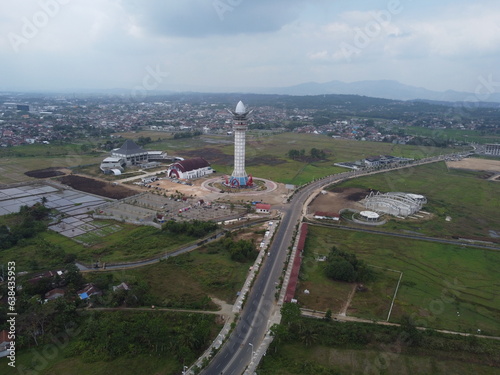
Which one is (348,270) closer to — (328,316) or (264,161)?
(328,316)

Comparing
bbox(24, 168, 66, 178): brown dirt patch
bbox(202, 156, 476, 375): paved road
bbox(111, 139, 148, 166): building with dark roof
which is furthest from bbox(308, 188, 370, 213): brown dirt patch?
bbox(24, 168, 66, 178): brown dirt patch

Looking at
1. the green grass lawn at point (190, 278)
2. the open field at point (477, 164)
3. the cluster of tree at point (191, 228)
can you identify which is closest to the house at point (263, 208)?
the cluster of tree at point (191, 228)

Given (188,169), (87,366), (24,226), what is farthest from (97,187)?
(87,366)

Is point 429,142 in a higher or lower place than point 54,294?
higher

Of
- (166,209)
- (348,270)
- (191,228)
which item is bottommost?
(166,209)

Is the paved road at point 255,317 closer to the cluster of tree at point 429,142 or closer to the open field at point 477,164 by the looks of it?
the open field at point 477,164

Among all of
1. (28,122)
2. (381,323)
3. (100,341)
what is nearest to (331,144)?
(381,323)

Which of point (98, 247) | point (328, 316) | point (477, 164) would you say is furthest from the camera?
point (477, 164)

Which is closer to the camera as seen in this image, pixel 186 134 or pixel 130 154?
pixel 130 154

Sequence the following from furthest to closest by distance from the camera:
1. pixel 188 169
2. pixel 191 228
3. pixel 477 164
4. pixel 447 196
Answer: pixel 477 164 → pixel 188 169 → pixel 447 196 → pixel 191 228
